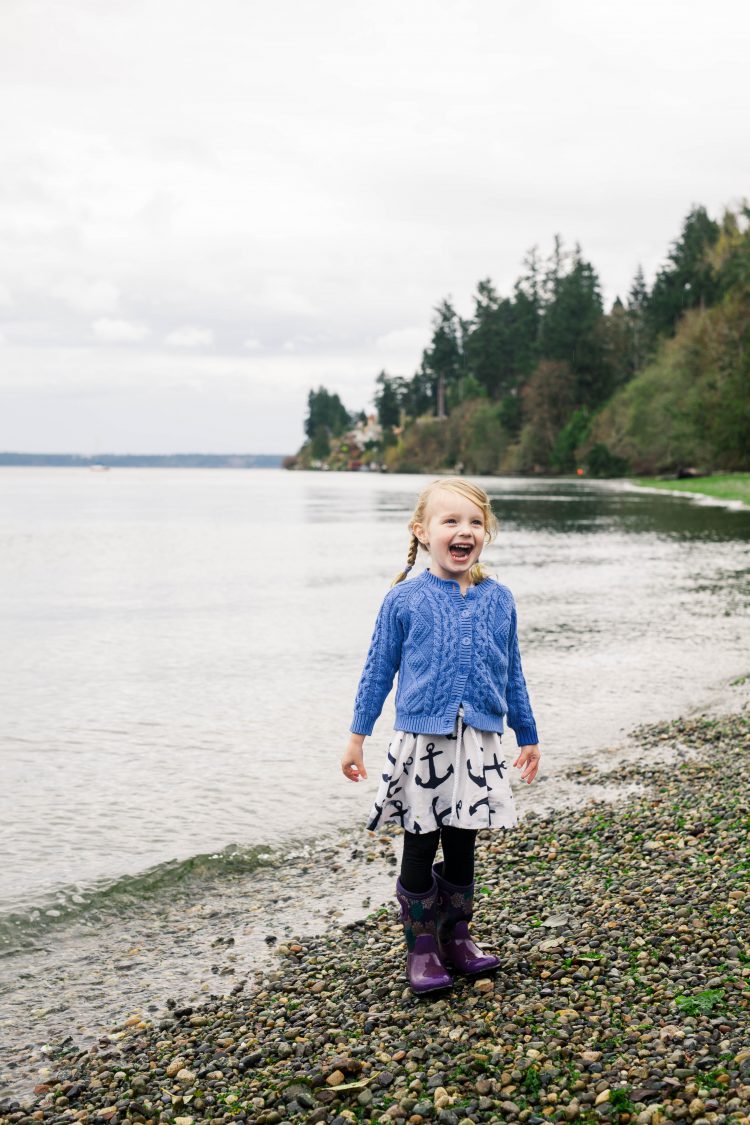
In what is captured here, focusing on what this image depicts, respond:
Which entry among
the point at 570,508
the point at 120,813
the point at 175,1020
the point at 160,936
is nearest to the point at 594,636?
the point at 120,813

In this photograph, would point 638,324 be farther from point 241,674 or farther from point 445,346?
point 241,674

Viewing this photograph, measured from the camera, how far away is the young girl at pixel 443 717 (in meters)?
4.59

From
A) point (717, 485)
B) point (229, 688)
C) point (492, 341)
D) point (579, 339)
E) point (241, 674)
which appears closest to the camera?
point (229, 688)

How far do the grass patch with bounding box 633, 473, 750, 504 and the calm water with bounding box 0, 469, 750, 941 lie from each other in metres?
24.2

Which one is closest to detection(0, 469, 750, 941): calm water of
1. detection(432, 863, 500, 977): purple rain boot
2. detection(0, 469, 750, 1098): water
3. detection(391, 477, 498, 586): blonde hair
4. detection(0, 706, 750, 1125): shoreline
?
detection(0, 469, 750, 1098): water

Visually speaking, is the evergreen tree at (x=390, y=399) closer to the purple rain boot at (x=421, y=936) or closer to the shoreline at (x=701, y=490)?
the shoreline at (x=701, y=490)

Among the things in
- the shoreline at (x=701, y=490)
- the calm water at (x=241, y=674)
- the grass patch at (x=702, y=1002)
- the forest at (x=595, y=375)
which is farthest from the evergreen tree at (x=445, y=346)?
the grass patch at (x=702, y=1002)

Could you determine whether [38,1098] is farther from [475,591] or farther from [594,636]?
[594,636]

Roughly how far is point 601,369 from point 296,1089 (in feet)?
417

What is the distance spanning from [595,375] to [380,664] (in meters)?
125

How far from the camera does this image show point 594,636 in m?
17.3

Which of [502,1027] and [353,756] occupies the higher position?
[353,756]

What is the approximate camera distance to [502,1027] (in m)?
4.24

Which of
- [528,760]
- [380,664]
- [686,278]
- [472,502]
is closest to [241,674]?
[528,760]
